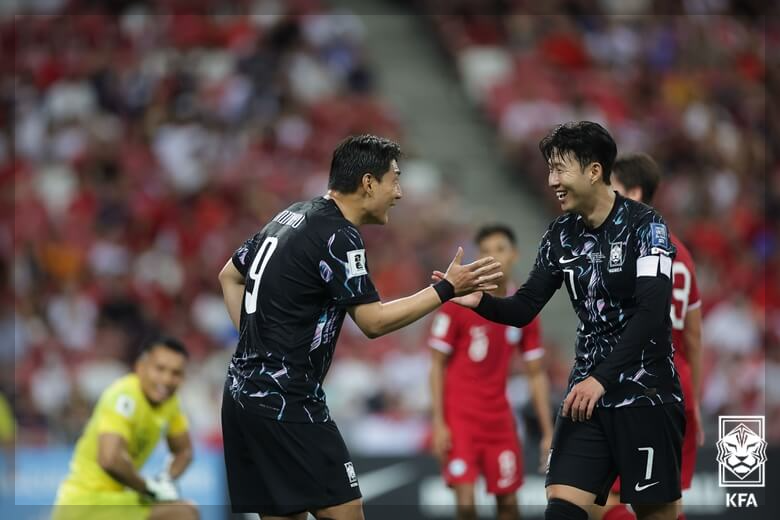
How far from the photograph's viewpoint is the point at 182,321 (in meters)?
13.0

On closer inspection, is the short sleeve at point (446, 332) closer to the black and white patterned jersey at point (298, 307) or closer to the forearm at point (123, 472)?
the forearm at point (123, 472)

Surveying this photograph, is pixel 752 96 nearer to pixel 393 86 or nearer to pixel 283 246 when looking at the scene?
pixel 393 86

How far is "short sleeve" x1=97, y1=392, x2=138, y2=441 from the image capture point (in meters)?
7.22

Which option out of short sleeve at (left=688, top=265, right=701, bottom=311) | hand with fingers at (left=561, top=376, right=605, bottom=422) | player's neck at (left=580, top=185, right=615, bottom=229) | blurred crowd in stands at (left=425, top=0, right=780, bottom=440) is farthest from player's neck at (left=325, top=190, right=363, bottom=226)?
blurred crowd in stands at (left=425, top=0, right=780, bottom=440)

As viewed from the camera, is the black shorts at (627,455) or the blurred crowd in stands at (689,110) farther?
the blurred crowd in stands at (689,110)

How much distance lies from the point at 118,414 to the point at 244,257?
79.4 inches

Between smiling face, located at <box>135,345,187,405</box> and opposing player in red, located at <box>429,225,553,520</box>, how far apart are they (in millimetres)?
1670

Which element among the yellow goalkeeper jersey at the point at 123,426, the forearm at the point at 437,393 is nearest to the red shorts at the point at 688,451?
the forearm at the point at 437,393

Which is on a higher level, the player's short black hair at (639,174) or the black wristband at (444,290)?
the player's short black hair at (639,174)

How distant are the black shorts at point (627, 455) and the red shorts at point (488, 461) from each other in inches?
96.4

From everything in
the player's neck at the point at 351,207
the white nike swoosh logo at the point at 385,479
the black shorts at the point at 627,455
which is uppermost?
the player's neck at the point at 351,207

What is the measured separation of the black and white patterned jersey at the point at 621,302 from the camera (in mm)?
5234

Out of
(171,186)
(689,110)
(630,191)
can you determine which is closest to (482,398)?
(630,191)

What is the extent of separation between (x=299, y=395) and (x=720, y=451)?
3565 mm
